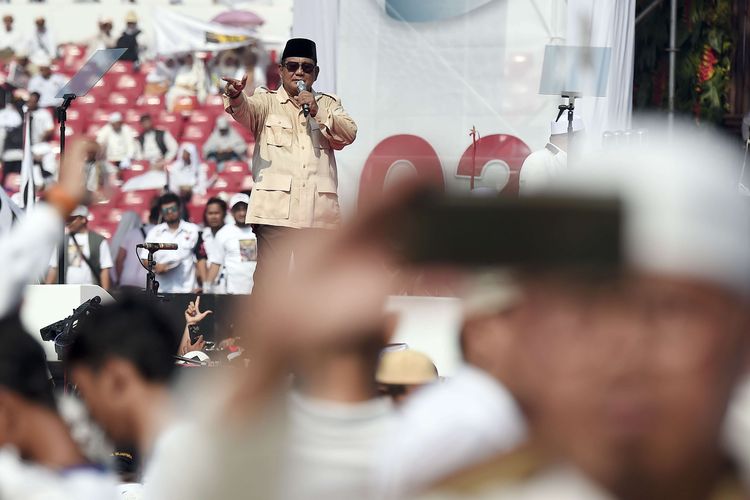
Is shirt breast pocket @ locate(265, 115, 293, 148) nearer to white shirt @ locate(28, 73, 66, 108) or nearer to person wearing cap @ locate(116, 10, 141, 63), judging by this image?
white shirt @ locate(28, 73, 66, 108)

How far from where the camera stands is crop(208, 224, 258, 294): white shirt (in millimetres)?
10578

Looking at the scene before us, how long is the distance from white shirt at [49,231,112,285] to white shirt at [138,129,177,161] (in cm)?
377

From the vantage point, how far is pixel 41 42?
17.2m

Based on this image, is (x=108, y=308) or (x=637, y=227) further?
(x=108, y=308)

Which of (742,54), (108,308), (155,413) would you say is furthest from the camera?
(742,54)

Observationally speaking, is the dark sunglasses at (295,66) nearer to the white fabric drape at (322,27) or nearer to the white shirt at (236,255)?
the white fabric drape at (322,27)

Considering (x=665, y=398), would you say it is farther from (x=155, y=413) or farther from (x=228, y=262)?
(x=228, y=262)

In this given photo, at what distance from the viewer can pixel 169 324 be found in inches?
86.4

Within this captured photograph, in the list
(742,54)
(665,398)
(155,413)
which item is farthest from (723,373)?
(742,54)

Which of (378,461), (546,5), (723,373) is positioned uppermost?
(546,5)

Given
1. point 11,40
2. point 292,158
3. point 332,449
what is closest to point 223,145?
point 11,40

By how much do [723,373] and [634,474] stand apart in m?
0.09

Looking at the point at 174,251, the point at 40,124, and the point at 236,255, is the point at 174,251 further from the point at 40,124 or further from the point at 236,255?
the point at 40,124

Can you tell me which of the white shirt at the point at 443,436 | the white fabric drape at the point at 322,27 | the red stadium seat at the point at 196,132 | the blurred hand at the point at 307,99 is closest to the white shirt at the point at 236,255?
the white fabric drape at the point at 322,27
